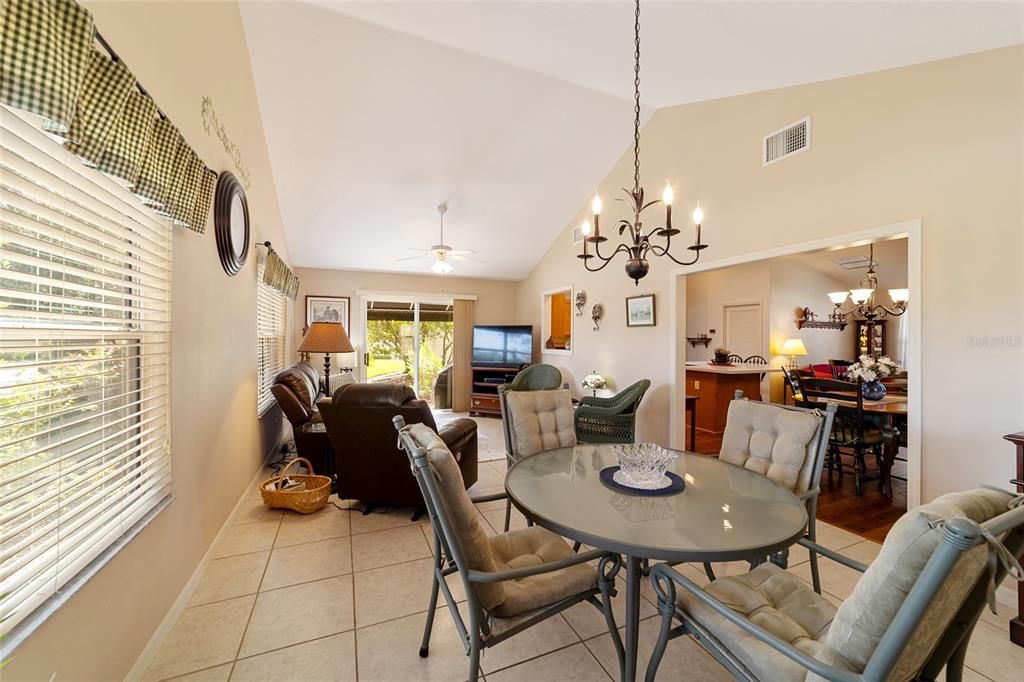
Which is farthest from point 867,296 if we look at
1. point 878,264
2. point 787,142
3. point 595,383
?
point 595,383

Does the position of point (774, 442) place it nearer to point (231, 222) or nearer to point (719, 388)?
point (231, 222)

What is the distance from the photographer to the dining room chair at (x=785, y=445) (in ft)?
6.28

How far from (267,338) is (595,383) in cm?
383

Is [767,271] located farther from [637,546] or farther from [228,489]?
[228,489]

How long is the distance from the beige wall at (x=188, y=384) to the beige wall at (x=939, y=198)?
3830mm

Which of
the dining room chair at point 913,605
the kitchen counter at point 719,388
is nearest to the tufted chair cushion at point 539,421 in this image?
the dining room chair at point 913,605

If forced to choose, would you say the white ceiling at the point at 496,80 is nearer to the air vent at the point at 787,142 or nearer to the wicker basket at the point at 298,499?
the air vent at the point at 787,142

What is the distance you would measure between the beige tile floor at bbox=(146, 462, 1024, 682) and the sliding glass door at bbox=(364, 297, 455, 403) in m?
4.31

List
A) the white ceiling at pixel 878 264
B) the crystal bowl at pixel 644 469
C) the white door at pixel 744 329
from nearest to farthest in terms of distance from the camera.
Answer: the crystal bowl at pixel 644 469 → the white ceiling at pixel 878 264 → the white door at pixel 744 329

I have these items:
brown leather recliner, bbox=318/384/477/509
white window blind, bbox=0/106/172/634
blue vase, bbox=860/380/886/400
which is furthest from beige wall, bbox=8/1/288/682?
blue vase, bbox=860/380/886/400

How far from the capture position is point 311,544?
8.34 feet

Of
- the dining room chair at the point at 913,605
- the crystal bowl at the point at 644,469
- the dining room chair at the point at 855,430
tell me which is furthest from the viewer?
the dining room chair at the point at 855,430

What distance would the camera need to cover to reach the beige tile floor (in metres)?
1.60

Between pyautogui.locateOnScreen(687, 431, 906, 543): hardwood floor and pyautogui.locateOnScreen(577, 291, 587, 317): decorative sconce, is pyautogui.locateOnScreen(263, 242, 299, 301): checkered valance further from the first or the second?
pyautogui.locateOnScreen(687, 431, 906, 543): hardwood floor
